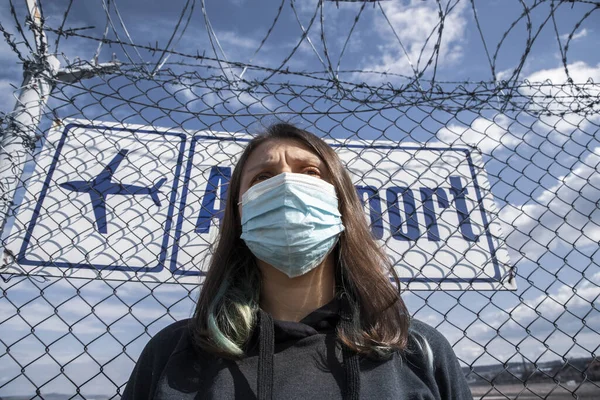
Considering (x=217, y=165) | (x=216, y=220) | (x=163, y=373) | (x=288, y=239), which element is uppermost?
(x=217, y=165)

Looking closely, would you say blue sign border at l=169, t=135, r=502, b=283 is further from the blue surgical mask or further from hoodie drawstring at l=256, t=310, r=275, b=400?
hoodie drawstring at l=256, t=310, r=275, b=400

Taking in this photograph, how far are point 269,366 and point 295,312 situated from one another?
29cm

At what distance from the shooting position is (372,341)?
117 cm

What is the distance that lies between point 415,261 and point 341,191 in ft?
Answer: 2.94

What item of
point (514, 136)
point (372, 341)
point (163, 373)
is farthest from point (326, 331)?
point (514, 136)

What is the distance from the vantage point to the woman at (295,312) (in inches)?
43.8

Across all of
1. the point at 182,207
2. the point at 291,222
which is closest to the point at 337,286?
the point at 291,222

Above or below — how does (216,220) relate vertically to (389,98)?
below

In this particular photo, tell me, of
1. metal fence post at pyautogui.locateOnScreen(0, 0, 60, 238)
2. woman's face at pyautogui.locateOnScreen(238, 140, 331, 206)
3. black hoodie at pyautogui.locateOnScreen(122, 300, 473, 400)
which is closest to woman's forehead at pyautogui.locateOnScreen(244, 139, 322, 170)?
woman's face at pyautogui.locateOnScreen(238, 140, 331, 206)

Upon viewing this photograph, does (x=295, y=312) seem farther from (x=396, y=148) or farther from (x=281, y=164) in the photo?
(x=396, y=148)

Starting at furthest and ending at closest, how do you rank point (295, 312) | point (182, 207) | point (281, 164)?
point (182, 207), point (281, 164), point (295, 312)

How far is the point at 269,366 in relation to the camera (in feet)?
3.60

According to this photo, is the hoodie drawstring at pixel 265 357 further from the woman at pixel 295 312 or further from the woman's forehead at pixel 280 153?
the woman's forehead at pixel 280 153

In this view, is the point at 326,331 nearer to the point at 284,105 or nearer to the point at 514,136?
the point at 284,105
